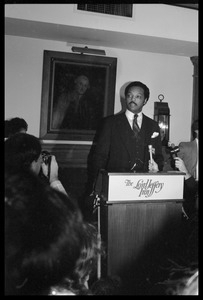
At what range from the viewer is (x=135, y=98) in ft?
9.36

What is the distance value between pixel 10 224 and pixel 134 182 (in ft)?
4.63

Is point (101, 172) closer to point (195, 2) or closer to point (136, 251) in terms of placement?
point (136, 251)

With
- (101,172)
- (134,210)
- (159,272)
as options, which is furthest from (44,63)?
(159,272)

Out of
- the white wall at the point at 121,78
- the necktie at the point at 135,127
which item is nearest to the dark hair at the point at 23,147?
the necktie at the point at 135,127

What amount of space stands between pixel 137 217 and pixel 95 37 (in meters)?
2.43

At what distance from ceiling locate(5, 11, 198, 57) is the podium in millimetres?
2013

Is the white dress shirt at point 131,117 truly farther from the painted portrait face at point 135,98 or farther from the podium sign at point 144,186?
the podium sign at point 144,186

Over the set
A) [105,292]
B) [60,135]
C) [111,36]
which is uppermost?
[111,36]

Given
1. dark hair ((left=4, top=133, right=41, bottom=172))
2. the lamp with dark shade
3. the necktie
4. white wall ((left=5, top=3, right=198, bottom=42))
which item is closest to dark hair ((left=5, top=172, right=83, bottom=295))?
dark hair ((left=4, top=133, right=41, bottom=172))

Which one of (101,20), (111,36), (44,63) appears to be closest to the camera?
(101,20)

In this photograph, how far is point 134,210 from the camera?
223 cm

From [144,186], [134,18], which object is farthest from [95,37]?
[144,186]

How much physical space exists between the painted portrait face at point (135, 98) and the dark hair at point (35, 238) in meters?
2.06

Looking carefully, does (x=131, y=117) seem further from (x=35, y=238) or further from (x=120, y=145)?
(x=35, y=238)
